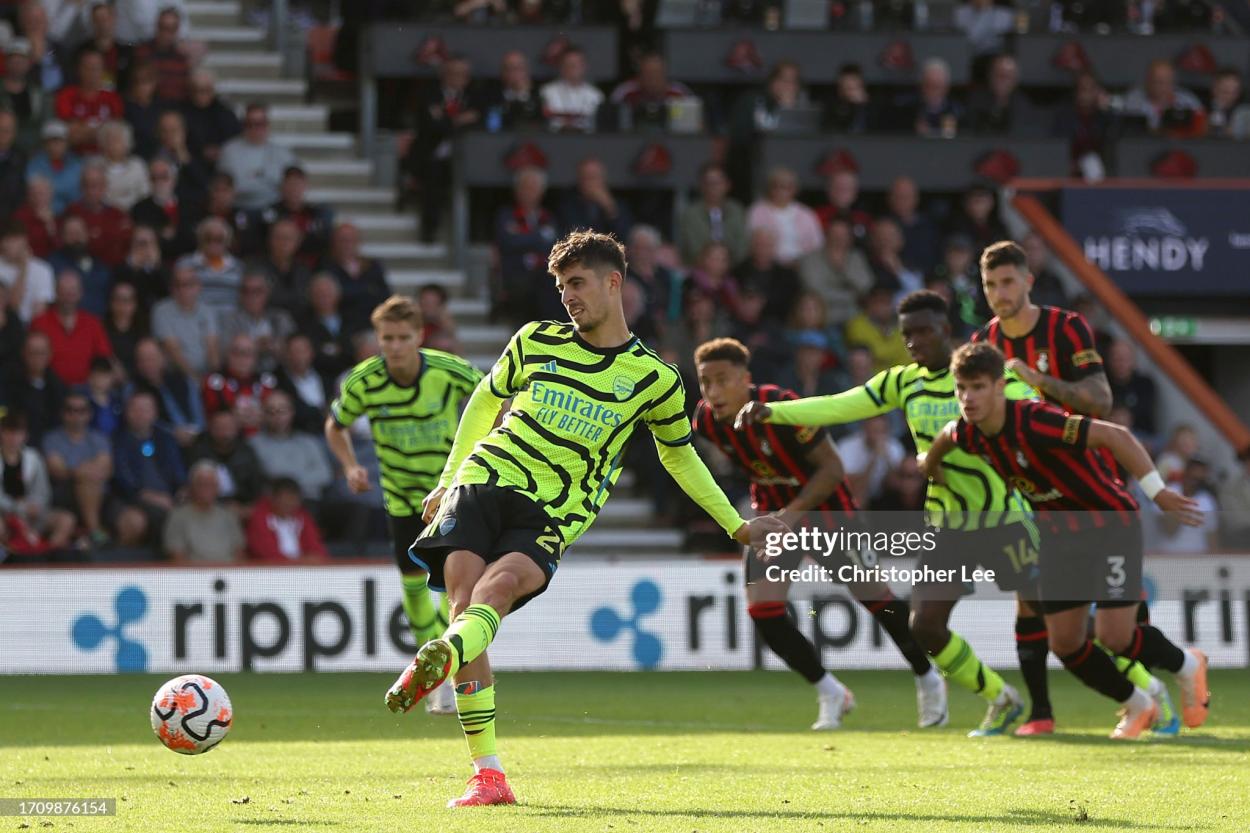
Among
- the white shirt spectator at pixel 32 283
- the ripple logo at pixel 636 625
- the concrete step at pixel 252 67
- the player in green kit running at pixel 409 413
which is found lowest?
the ripple logo at pixel 636 625

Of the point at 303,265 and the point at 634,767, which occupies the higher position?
the point at 303,265

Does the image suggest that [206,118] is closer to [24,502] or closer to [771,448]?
[24,502]

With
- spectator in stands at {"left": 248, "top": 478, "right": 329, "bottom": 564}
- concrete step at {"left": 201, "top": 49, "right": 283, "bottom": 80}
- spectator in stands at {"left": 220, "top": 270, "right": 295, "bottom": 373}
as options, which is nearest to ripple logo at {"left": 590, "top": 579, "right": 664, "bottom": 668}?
spectator in stands at {"left": 248, "top": 478, "right": 329, "bottom": 564}

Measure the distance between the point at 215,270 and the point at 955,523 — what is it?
837 cm

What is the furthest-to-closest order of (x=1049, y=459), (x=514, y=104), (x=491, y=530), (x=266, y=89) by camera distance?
(x=266, y=89) → (x=514, y=104) → (x=1049, y=459) → (x=491, y=530)

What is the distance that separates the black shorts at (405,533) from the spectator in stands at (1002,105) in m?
10.4

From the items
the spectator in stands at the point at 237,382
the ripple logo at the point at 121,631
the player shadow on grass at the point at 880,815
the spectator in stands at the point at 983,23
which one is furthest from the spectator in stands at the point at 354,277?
the player shadow on grass at the point at 880,815

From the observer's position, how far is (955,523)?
10352 mm

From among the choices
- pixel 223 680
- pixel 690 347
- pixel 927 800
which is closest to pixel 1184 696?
pixel 927 800

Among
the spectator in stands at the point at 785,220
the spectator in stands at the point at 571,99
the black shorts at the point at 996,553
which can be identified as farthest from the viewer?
the spectator in stands at the point at 571,99

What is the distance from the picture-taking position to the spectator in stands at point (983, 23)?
2175 centimetres

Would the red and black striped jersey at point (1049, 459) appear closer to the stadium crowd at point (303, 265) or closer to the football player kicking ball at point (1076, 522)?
the football player kicking ball at point (1076, 522)

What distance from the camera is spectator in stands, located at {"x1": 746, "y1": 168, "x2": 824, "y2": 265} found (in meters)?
18.7

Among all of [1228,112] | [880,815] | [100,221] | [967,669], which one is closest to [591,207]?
[100,221]
